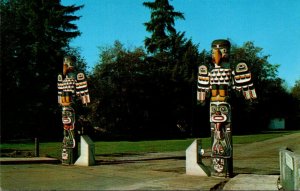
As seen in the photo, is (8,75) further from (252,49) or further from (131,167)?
(252,49)

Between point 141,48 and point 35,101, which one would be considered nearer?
point 35,101

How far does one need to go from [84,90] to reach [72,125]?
1503 mm

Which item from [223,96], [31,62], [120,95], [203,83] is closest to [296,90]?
[120,95]

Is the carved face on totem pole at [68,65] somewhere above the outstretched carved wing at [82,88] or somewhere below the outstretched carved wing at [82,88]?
above

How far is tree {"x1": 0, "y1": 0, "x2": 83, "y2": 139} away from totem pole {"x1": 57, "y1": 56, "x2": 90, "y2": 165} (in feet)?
76.0

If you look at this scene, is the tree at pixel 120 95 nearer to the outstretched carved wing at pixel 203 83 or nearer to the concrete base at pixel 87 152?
the concrete base at pixel 87 152

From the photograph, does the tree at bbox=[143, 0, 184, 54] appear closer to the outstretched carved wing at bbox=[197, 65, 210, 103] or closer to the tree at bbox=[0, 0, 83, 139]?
the tree at bbox=[0, 0, 83, 139]

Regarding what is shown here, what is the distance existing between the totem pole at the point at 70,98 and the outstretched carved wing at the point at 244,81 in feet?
21.7

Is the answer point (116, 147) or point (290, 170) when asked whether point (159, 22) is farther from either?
point (290, 170)

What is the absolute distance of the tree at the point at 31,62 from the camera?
40438 mm

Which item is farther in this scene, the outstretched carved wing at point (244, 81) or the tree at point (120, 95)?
the tree at point (120, 95)

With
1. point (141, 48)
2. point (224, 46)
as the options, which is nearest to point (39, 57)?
point (141, 48)

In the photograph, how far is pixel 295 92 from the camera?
89.8 meters

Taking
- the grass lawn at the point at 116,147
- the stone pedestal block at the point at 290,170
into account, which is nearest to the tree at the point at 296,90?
the grass lawn at the point at 116,147
